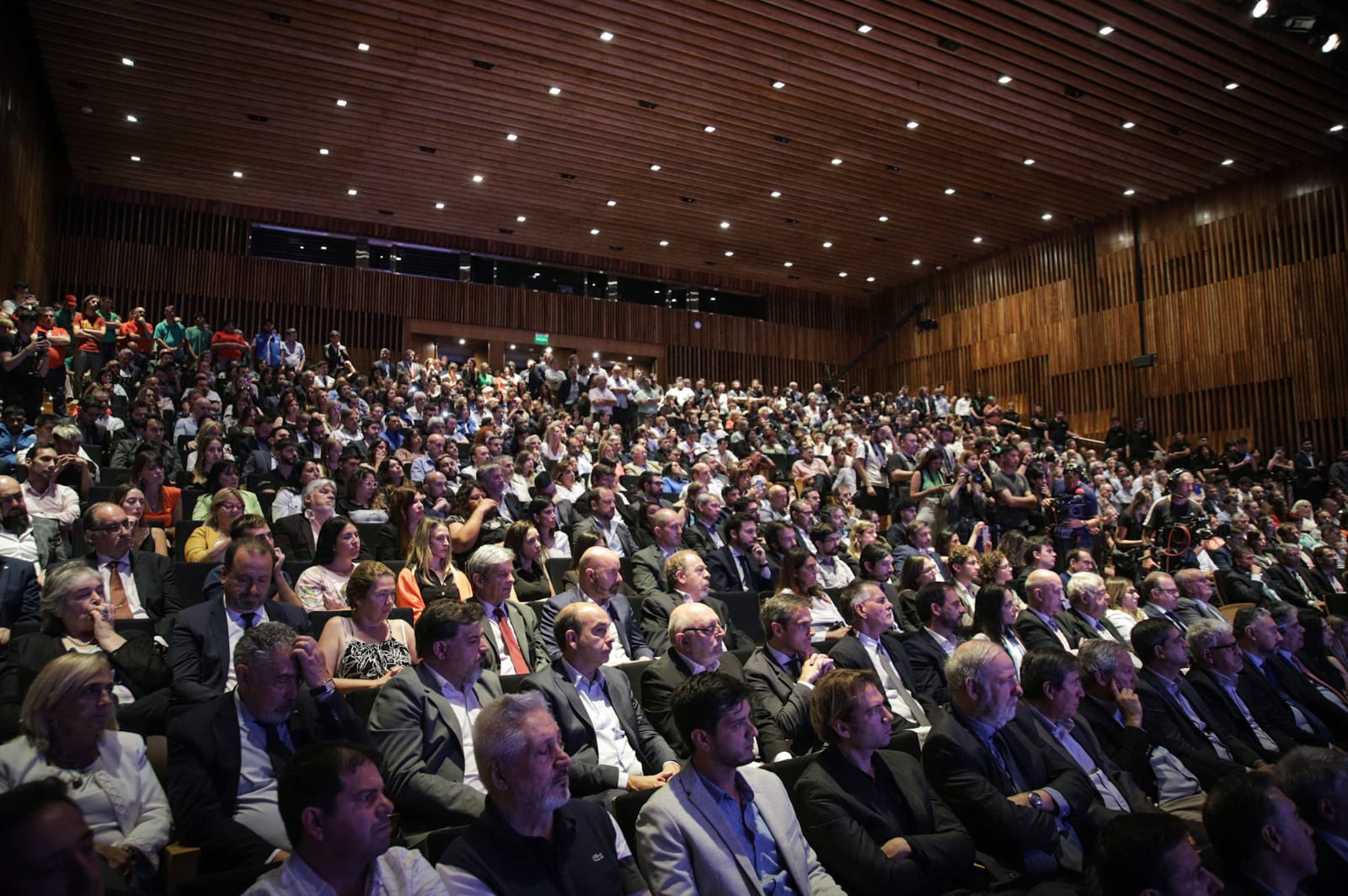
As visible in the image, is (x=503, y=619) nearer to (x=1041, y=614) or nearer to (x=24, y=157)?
(x=1041, y=614)

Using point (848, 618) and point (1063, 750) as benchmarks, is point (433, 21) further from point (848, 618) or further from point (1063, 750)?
point (1063, 750)

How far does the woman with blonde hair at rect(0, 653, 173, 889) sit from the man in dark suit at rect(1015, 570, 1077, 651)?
3.19 metres

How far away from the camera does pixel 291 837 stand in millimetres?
1544

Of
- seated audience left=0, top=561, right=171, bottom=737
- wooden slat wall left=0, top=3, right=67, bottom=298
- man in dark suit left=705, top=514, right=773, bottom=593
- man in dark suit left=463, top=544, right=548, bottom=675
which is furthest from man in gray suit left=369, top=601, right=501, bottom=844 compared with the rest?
wooden slat wall left=0, top=3, right=67, bottom=298

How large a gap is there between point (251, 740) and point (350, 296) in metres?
12.3

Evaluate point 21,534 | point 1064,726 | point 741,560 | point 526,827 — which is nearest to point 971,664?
point 1064,726

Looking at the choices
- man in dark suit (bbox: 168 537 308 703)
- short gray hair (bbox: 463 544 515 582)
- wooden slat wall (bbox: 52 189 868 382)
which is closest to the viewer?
man in dark suit (bbox: 168 537 308 703)

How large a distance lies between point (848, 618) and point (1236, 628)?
5.76 ft

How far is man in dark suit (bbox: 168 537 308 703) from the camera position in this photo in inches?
97.3

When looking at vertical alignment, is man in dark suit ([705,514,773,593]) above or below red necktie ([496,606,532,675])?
above

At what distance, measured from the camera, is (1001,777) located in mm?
2334

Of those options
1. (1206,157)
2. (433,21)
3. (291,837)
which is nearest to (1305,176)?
(1206,157)

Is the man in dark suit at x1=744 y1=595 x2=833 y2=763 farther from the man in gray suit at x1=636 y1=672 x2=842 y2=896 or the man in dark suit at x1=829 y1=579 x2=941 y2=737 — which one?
the man in gray suit at x1=636 y1=672 x2=842 y2=896

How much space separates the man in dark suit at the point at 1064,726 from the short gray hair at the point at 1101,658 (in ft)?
1.10
